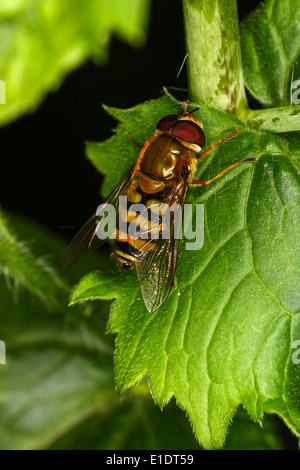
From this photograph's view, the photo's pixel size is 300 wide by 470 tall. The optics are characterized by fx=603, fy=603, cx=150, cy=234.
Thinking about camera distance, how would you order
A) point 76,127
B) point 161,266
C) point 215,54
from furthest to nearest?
1. point 76,127
2. point 161,266
3. point 215,54

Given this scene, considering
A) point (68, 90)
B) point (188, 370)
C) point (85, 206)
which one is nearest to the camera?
point (188, 370)

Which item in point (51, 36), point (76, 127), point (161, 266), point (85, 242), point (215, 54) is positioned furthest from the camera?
point (76, 127)

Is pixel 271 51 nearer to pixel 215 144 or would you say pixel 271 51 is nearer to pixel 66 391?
pixel 215 144

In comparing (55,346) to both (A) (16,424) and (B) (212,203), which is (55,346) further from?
(B) (212,203)

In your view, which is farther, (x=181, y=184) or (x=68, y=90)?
(x=68, y=90)

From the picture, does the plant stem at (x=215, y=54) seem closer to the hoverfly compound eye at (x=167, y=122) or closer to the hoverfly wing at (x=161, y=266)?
the hoverfly compound eye at (x=167, y=122)

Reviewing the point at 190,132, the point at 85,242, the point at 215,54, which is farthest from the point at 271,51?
the point at 85,242

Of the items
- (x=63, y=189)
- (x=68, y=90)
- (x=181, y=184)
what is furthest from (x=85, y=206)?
(x=181, y=184)


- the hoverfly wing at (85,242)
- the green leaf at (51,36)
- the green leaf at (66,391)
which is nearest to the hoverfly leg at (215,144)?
the hoverfly wing at (85,242)

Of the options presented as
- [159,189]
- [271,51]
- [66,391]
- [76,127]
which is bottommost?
[66,391]
